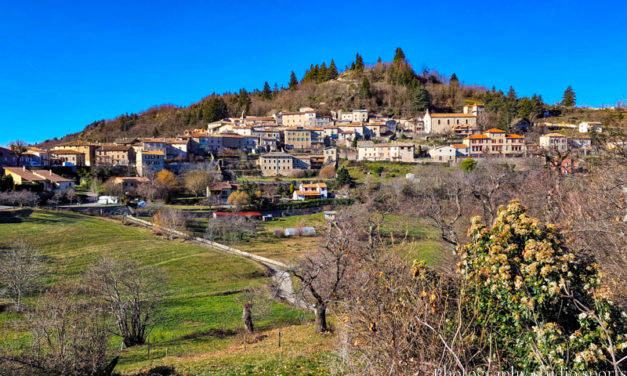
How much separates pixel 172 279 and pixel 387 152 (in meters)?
49.5

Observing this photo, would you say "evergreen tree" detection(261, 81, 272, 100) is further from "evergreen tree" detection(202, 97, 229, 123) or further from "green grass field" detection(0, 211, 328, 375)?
"green grass field" detection(0, 211, 328, 375)

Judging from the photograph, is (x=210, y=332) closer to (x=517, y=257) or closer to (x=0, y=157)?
(x=517, y=257)

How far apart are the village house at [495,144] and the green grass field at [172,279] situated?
48.3 m

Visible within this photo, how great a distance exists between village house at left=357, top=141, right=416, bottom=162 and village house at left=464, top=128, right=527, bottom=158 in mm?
9867

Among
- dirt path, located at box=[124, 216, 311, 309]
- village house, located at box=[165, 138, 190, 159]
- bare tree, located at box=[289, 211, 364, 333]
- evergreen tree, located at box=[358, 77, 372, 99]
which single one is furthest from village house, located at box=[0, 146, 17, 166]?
evergreen tree, located at box=[358, 77, 372, 99]

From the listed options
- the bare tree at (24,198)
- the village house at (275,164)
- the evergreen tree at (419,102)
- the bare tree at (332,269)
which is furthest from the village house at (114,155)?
the evergreen tree at (419,102)

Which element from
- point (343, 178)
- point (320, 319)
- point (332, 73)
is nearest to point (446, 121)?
point (343, 178)

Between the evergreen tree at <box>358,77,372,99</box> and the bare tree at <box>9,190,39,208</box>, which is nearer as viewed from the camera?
the bare tree at <box>9,190,39,208</box>

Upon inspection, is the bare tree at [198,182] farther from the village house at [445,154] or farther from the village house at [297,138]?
the village house at [445,154]

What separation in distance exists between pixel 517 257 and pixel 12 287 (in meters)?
21.9

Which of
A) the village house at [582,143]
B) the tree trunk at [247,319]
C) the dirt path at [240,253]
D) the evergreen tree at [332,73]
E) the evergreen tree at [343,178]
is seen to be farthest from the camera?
the evergreen tree at [332,73]

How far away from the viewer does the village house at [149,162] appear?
56.6m

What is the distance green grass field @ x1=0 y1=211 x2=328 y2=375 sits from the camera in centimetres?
1275

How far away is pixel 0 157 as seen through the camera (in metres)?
53.2
